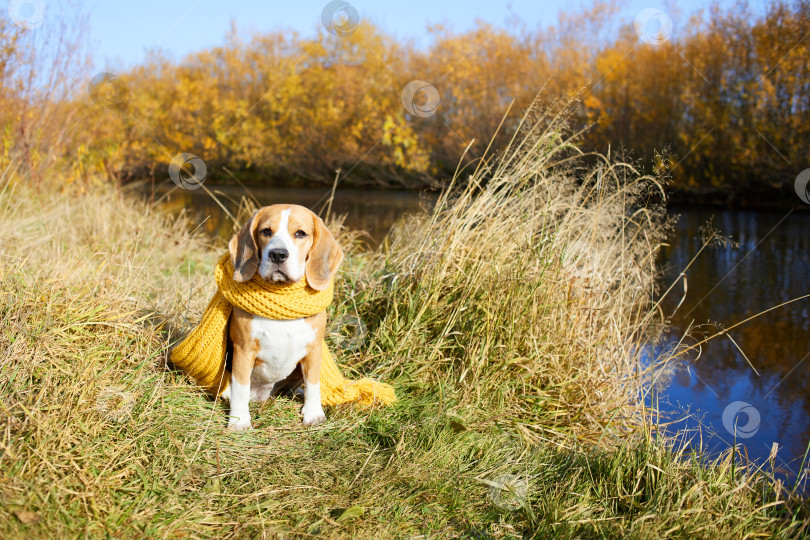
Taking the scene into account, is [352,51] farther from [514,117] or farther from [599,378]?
[599,378]

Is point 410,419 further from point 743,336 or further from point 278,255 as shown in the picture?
point 743,336

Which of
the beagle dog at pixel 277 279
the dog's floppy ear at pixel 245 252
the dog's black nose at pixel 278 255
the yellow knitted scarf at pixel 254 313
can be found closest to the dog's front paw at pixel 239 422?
the beagle dog at pixel 277 279

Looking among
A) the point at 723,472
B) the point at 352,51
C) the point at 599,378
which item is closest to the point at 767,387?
the point at 599,378

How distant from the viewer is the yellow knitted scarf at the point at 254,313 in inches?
107

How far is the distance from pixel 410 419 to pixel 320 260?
3.07ft

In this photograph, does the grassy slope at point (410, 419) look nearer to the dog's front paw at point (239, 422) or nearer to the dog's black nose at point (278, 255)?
the dog's front paw at point (239, 422)

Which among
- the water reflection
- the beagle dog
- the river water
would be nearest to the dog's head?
the beagle dog

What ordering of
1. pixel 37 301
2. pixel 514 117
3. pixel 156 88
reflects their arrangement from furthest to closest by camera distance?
pixel 156 88 → pixel 514 117 → pixel 37 301

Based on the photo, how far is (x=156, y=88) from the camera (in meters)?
22.6

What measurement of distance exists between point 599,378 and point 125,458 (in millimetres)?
2431

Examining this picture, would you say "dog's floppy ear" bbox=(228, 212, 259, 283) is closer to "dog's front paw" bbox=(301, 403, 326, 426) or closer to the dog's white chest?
the dog's white chest

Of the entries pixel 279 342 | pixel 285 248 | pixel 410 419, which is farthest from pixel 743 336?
pixel 285 248

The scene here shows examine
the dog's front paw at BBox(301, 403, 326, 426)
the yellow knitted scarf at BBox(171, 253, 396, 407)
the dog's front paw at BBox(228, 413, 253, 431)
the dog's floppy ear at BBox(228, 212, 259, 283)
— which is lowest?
the dog's front paw at BBox(228, 413, 253, 431)

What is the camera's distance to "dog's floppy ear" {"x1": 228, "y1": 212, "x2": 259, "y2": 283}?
2.72 metres
